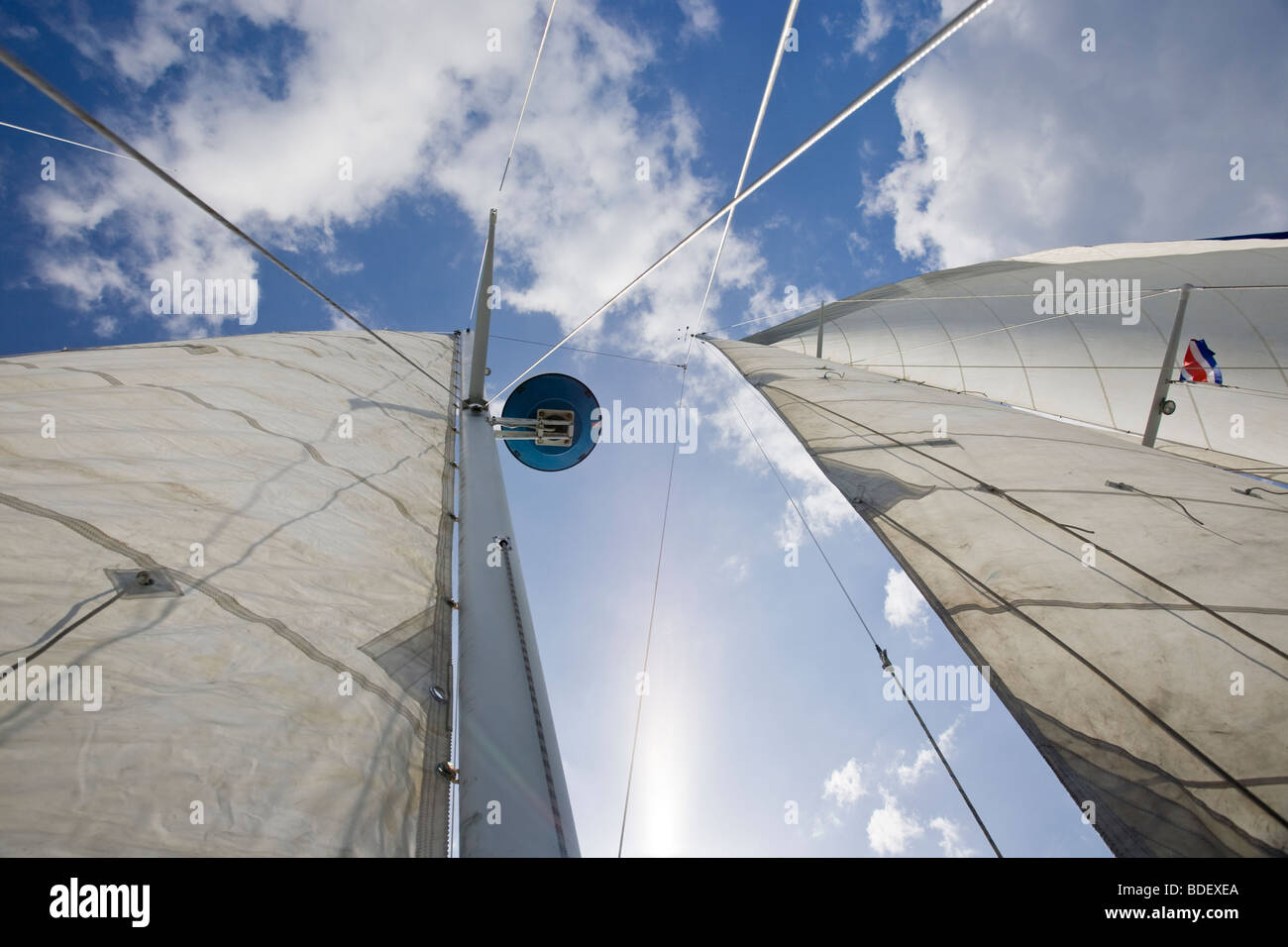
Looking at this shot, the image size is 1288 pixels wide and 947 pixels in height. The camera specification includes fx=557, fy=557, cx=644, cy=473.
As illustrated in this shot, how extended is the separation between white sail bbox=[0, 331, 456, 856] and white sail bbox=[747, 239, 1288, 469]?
289 inches

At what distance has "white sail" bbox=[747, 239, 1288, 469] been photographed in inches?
245

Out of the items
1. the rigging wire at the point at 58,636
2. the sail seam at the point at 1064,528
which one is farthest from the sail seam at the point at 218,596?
the sail seam at the point at 1064,528

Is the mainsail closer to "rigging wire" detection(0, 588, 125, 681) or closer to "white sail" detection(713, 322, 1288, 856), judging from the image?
"white sail" detection(713, 322, 1288, 856)

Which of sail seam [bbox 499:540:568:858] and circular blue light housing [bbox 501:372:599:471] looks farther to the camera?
circular blue light housing [bbox 501:372:599:471]

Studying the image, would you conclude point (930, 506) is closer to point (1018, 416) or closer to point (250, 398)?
point (1018, 416)

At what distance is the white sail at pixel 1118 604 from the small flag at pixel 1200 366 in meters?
3.62

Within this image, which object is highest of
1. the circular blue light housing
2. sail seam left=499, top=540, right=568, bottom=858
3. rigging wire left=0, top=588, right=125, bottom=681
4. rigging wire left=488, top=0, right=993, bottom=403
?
rigging wire left=488, top=0, right=993, bottom=403

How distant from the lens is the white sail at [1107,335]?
20.4 feet

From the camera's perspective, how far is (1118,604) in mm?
2188

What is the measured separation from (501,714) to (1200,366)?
7957mm

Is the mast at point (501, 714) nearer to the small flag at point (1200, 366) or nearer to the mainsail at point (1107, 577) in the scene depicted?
the mainsail at point (1107, 577)

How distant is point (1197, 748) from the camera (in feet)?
5.49

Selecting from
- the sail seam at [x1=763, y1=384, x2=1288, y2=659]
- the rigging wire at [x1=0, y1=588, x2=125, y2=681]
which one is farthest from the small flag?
the rigging wire at [x1=0, y1=588, x2=125, y2=681]
